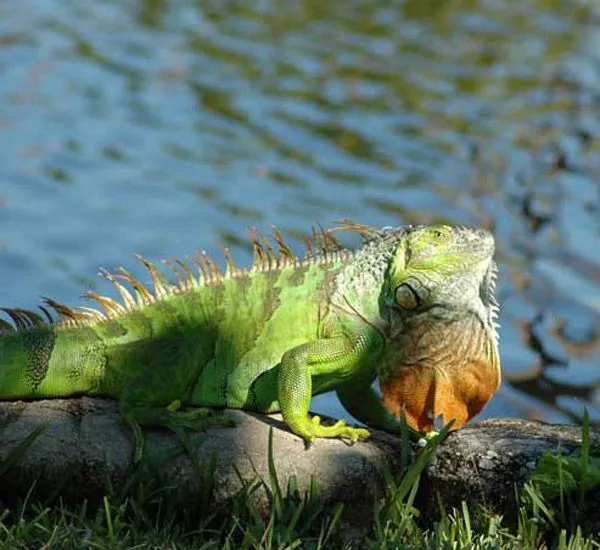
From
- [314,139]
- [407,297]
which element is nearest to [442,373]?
[407,297]

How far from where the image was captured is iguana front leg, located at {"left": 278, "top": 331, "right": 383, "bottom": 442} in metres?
4.84

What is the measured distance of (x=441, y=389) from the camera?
501 centimetres

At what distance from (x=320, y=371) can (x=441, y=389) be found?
447 millimetres

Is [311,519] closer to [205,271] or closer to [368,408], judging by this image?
[368,408]

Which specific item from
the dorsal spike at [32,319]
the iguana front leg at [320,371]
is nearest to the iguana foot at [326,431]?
the iguana front leg at [320,371]

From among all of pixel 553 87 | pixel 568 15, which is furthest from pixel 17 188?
pixel 568 15

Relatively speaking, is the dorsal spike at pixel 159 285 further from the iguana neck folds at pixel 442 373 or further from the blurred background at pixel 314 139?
the blurred background at pixel 314 139

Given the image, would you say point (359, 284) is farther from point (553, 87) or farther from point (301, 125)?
point (553, 87)

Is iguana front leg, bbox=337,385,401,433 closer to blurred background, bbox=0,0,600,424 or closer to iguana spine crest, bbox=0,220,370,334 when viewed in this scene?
iguana spine crest, bbox=0,220,370,334

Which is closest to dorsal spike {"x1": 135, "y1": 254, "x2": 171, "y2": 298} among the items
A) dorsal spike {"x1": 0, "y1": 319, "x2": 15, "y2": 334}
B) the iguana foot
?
dorsal spike {"x1": 0, "y1": 319, "x2": 15, "y2": 334}

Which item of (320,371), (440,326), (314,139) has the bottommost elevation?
(314,139)

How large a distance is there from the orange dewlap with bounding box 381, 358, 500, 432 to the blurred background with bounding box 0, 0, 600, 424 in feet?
6.09

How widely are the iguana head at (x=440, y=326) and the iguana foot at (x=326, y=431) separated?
0.62ft

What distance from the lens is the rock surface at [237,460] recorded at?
185 inches
